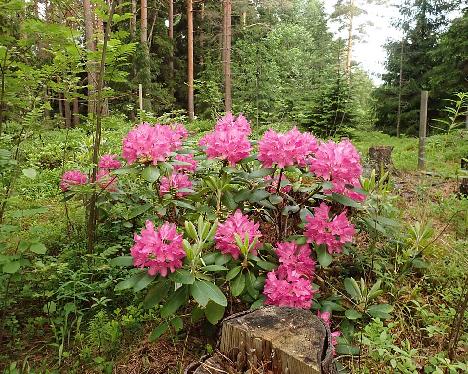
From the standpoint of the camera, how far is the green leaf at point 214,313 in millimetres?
1939

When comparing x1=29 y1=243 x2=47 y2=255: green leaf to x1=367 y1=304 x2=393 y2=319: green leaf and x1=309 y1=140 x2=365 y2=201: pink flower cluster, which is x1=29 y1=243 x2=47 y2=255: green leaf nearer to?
x1=309 y1=140 x2=365 y2=201: pink flower cluster

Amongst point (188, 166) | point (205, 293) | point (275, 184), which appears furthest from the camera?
point (188, 166)

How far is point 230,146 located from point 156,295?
90 cm

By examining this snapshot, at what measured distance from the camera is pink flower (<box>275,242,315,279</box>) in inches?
82.9

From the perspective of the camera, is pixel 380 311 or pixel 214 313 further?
pixel 380 311

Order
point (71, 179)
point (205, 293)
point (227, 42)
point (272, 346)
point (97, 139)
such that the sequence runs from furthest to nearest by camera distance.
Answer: point (227, 42) < point (71, 179) < point (97, 139) < point (205, 293) < point (272, 346)

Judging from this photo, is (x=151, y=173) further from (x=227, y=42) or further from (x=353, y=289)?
(x=227, y=42)

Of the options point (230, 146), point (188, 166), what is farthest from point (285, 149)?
point (188, 166)

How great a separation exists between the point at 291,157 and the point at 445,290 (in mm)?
1580

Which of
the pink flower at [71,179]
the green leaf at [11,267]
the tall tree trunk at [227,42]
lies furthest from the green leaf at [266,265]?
the tall tree trunk at [227,42]

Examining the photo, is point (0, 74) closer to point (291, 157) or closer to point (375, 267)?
point (291, 157)

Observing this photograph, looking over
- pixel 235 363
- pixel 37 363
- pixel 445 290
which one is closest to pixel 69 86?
pixel 37 363

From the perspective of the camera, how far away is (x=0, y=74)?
250 cm

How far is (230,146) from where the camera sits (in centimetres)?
220
